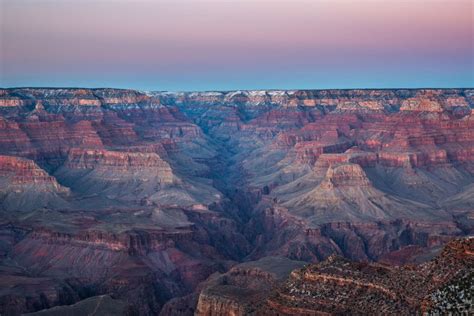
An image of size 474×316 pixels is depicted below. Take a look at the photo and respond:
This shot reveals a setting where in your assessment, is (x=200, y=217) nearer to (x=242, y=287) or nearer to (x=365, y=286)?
(x=242, y=287)

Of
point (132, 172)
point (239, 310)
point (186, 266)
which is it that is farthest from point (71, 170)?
point (239, 310)

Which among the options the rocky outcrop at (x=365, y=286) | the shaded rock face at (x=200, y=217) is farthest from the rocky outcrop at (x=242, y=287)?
the rocky outcrop at (x=365, y=286)

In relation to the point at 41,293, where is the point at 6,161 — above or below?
above

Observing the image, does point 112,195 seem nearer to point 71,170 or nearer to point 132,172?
point 132,172

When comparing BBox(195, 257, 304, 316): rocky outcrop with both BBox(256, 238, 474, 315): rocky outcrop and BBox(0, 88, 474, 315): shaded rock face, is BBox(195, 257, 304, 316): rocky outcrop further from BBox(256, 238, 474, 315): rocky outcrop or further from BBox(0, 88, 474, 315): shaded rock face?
BBox(256, 238, 474, 315): rocky outcrop

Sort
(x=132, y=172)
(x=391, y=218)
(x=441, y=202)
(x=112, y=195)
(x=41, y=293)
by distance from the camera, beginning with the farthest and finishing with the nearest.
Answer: (x=132, y=172), (x=112, y=195), (x=441, y=202), (x=391, y=218), (x=41, y=293)

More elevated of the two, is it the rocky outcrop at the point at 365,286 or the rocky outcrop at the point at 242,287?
the rocky outcrop at the point at 365,286

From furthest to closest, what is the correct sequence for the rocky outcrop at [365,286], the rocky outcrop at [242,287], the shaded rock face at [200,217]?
the shaded rock face at [200,217]
the rocky outcrop at [242,287]
the rocky outcrop at [365,286]

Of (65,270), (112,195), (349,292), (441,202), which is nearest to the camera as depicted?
(349,292)

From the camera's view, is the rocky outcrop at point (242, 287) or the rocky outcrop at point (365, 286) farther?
the rocky outcrop at point (242, 287)

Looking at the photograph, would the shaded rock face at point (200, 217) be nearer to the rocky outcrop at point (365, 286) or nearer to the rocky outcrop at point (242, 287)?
the rocky outcrop at point (242, 287)

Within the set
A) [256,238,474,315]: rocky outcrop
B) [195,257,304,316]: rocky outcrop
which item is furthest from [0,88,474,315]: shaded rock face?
[256,238,474,315]: rocky outcrop
